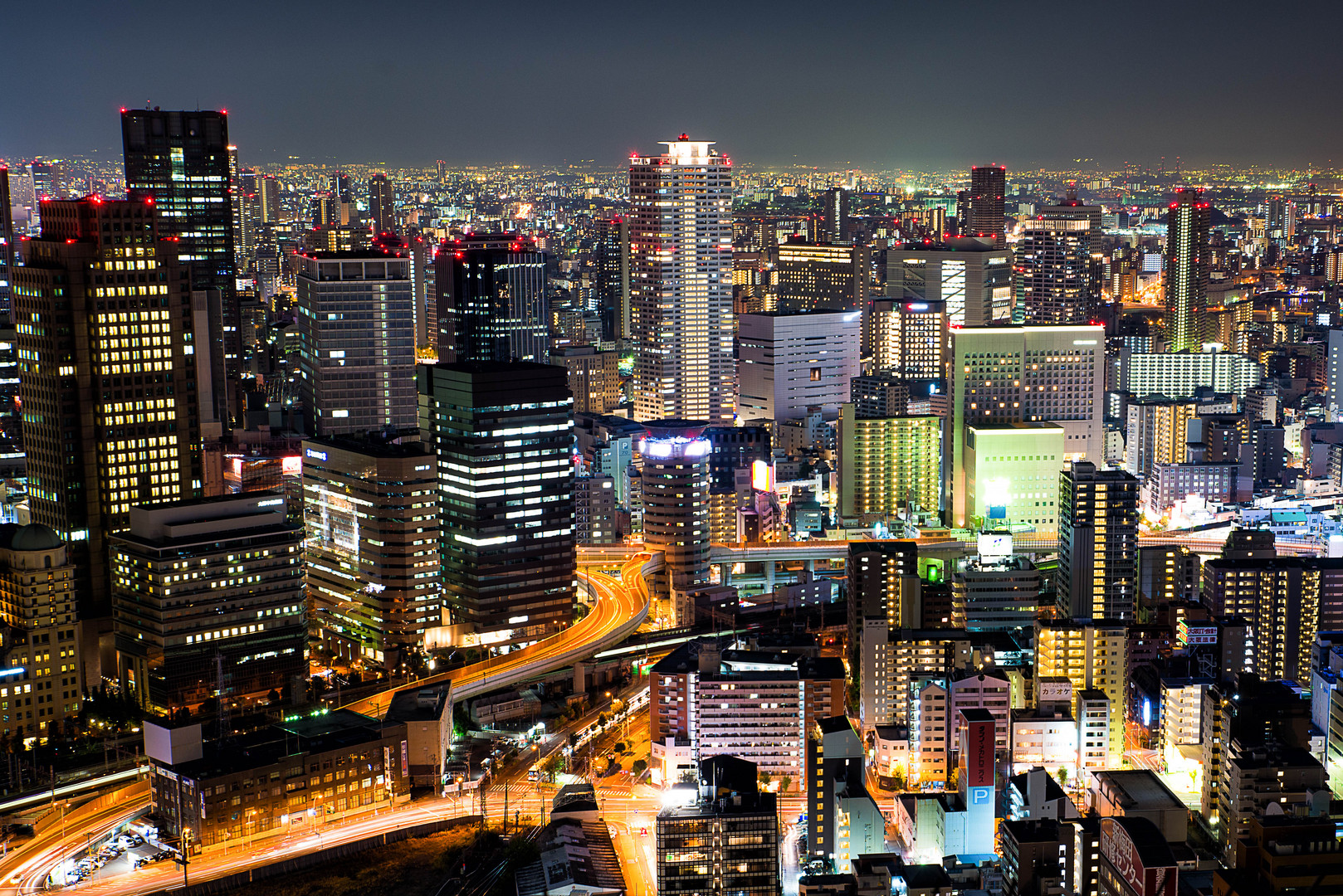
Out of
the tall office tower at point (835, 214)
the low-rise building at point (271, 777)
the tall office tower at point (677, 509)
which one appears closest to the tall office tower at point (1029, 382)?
the tall office tower at point (677, 509)

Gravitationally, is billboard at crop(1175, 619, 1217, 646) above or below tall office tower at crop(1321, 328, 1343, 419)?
below

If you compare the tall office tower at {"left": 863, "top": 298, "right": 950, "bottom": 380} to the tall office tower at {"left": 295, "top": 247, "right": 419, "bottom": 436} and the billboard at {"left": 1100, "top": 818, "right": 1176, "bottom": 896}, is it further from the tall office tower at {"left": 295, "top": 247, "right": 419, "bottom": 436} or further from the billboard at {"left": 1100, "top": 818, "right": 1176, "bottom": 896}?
the billboard at {"left": 1100, "top": 818, "right": 1176, "bottom": 896}

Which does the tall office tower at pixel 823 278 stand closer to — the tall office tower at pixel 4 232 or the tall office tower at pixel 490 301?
the tall office tower at pixel 490 301

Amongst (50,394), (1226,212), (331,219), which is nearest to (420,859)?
(50,394)

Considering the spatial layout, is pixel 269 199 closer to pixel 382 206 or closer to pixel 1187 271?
pixel 382 206

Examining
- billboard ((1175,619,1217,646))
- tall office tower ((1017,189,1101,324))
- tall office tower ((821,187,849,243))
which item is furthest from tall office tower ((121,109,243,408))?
tall office tower ((821,187,849,243))

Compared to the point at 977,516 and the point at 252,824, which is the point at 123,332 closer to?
the point at 252,824

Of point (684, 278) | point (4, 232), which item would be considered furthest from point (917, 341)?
point (4, 232)
